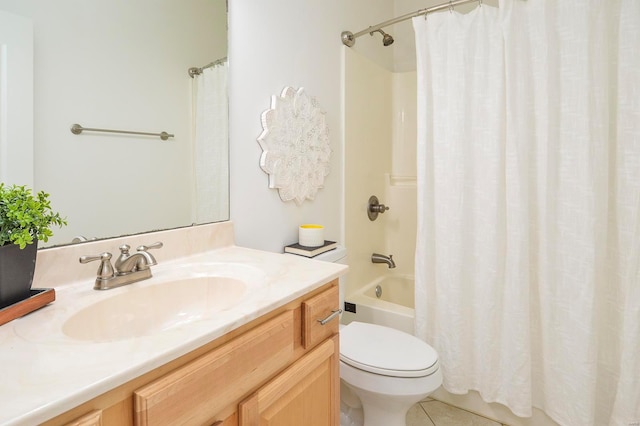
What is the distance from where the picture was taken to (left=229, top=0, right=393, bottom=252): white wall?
4.37 feet

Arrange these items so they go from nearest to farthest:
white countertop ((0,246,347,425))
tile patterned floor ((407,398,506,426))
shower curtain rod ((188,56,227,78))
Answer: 1. white countertop ((0,246,347,425))
2. shower curtain rod ((188,56,227,78))
3. tile patterned floor ((407,398,506,426))

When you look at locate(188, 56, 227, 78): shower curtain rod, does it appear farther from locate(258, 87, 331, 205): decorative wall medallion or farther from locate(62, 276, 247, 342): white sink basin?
locate(62, 276, 247, 342): white sink basin

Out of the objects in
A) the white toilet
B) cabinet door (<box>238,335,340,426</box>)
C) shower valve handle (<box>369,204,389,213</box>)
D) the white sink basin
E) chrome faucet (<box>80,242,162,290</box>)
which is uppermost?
shower valve handle (<box>369,204,389,213</box>)

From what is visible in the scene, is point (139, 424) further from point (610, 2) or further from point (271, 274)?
point (610, 2)

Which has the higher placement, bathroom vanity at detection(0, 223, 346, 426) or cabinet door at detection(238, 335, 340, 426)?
bathroom vanity at detection(0, 223, 346, 426)

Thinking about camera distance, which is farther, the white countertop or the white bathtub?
the white bathtub

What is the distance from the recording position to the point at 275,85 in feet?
4.86

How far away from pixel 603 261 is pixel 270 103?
4.90 ft

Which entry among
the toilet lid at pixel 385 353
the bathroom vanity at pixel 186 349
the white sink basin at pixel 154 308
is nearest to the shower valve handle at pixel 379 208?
the toilet lid at pixel 385 353

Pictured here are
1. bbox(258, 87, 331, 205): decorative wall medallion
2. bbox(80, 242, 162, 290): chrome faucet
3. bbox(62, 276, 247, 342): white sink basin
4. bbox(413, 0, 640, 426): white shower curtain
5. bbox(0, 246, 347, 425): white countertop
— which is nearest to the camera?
bbox(0, 246, 347, 425): white countertop

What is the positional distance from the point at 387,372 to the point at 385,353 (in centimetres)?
11

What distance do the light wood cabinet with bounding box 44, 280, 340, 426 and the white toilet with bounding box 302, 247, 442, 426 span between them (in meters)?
0.27

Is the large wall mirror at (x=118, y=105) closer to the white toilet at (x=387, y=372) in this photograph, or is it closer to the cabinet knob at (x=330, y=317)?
the cabinet knob at (x=330, y=317)

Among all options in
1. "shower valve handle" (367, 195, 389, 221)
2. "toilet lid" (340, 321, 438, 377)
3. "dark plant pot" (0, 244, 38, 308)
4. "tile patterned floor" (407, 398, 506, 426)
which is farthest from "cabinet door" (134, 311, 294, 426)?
"shower valve handle" (367, 195, 389, 221)
